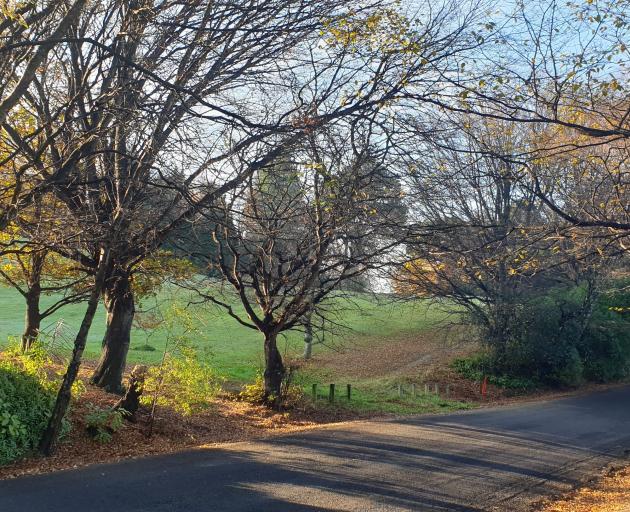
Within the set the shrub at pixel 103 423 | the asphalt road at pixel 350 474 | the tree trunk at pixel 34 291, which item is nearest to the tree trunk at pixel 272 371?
the asphalt road at pixel 350 474

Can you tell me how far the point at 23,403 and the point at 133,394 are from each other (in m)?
2.59

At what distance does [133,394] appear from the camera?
12.5 metres

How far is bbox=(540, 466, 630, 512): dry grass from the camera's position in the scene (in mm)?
8891

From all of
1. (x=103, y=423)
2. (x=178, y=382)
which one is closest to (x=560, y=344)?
(x=178, y=382)

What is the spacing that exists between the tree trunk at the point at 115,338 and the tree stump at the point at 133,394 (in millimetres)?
2703

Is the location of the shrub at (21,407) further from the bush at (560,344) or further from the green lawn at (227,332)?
the bush at (560,344)

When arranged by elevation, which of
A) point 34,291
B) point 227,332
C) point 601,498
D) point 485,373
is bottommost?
point 601,498

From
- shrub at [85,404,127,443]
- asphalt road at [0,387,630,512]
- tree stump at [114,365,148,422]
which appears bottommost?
asphalt road at [0,387,630,512]

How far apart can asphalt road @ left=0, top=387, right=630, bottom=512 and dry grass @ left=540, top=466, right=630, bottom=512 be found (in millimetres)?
302

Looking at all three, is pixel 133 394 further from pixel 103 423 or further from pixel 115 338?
pixel 115 338

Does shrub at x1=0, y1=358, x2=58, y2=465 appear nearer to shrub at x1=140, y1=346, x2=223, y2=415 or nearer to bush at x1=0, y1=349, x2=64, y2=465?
bush at x1=0, y1=349, x2=64, y2=465

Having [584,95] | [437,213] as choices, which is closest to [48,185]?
[584,95]

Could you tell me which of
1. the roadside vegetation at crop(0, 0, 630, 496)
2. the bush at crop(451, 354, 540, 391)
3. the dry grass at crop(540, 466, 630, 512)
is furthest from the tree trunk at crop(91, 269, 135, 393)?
the bush at crop(451, 354, 540, 391)

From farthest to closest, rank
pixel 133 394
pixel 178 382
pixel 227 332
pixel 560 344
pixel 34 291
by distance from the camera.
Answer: pixel 227 332
pixel 560 344
pixel 34 291
pixel 133 394
pixel 178 382
